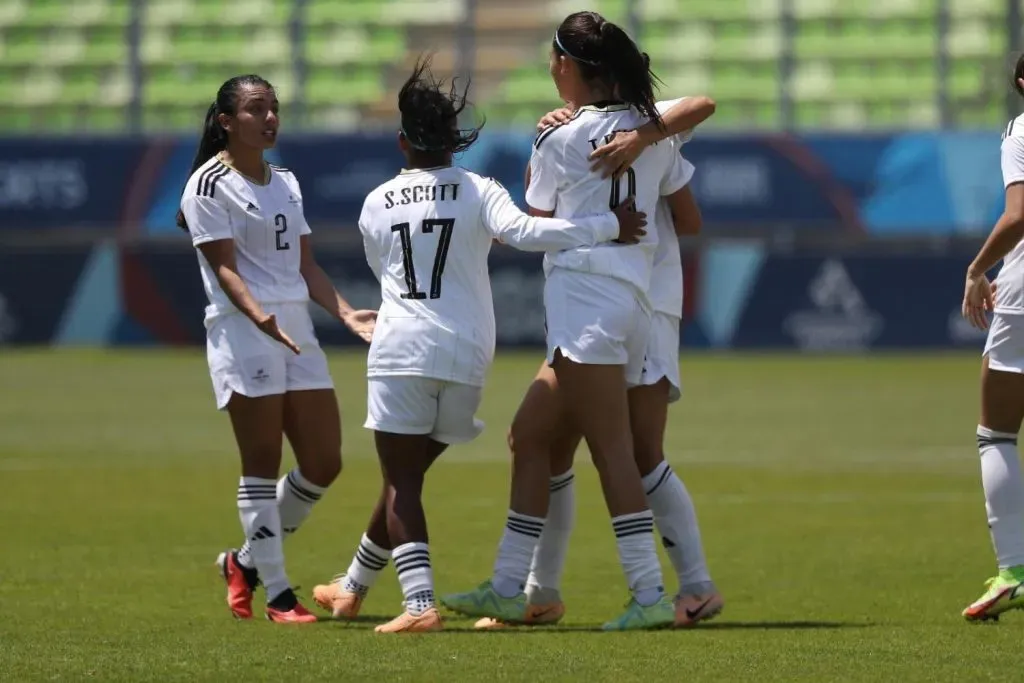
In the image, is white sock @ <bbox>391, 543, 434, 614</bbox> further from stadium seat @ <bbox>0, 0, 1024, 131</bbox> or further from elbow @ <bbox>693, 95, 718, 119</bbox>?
stadium seat @ <bbox>0, 0, 1024, 131</bbox>

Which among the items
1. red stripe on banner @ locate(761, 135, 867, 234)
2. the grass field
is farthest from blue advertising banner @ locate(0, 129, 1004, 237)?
the grass field

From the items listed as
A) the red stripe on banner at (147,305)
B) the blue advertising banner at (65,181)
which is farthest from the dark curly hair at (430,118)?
the blue advertising banner at (65,181)

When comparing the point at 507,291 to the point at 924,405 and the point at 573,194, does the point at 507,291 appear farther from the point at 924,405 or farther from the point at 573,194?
the point at 573,194

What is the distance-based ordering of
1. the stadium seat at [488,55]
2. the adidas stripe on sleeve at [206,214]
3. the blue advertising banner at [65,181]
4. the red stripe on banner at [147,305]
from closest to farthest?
1. the adidas stripe on sleeve at [206,214]
2. the red stripe on banner at [147,305]
3. the blue advertising banner at [65,181]
4. the stadium seat at [488,55]

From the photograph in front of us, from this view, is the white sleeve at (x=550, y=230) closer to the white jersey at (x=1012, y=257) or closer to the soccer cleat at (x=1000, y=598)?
the white jersey at (x=1012, y=257)

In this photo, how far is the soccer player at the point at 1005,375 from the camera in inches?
238

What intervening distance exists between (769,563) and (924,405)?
8545 mm

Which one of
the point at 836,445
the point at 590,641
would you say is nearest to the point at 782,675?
the point at 590,641

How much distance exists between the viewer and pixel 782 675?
16.3 ft

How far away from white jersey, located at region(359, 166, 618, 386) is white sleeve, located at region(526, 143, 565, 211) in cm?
14

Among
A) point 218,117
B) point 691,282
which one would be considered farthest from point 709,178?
point 218,117

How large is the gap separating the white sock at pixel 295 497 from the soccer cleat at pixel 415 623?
44.2 inches

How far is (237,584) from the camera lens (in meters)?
6.82

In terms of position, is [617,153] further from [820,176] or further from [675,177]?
[820,176]
